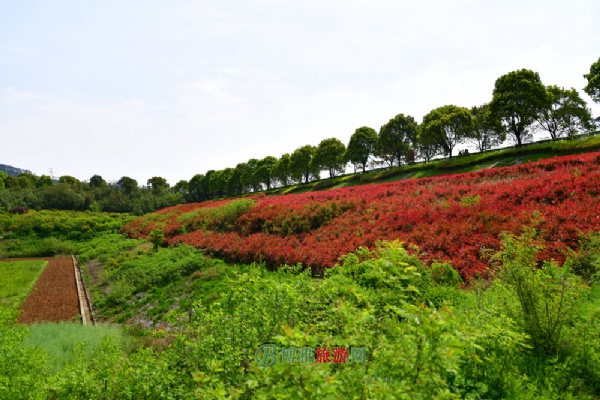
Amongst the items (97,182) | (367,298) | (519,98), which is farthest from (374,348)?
(97,182)

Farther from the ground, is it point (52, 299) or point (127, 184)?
point (127, 184)

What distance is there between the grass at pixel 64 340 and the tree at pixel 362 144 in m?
40.6

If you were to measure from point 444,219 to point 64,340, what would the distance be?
13.4 m

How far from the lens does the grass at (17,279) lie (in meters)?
16.1

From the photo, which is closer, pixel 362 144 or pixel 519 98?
pixel 519 98

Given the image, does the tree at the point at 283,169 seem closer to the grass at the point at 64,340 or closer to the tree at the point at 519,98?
the tree at the point at 519,98

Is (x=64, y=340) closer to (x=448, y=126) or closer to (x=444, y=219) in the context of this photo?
(x=444, y=219)

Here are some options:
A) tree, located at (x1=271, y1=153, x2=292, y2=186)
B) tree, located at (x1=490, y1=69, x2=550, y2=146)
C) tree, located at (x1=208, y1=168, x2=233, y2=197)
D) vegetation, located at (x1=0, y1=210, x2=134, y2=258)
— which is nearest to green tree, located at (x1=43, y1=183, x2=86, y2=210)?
vegetation, located at (x1=0, y1=210, x2=134, y2=258)

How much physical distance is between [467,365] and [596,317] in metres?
2.07

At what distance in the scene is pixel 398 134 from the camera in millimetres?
43500

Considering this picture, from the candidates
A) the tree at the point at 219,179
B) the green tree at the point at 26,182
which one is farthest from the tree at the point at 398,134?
the green tree at the point at 26,182

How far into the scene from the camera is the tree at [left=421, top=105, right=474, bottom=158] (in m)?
33.1

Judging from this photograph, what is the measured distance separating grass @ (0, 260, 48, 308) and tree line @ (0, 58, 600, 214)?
37420 millimetres

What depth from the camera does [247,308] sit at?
475 centimetres
